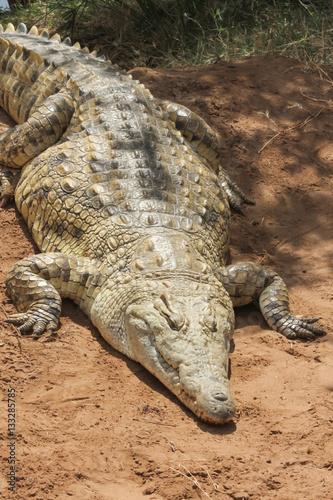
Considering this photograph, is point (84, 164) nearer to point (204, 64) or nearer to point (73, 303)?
point (73, 303)

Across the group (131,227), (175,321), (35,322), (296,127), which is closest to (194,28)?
(296,127)

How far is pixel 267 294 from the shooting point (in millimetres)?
4812

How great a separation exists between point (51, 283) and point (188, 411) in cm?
148

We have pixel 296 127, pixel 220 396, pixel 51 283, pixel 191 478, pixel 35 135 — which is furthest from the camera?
pixel 296 127

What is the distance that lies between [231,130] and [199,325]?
3.59m

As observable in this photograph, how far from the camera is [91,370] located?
13.0 ft

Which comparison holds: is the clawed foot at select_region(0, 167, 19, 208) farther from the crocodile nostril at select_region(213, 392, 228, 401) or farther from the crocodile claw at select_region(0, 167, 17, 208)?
the crocodile nostril at select_region(213, 392, 228, 401)

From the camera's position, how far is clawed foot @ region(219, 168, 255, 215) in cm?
608

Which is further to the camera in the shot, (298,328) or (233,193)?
(233,193)

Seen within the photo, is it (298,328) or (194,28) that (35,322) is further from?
(194,28)

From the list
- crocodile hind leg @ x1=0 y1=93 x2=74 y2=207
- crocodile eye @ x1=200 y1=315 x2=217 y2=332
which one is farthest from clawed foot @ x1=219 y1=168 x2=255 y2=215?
crocodile eye @ x1=200 y1=315 x2=217 y2=332

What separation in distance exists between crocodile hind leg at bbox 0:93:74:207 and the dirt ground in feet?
1.47

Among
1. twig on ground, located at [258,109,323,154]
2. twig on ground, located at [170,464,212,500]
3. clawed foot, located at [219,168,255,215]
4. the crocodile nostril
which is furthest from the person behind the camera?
twig on ground, located at [258,109,323,154]

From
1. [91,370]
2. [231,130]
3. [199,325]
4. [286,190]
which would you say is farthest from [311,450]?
[231,130]
